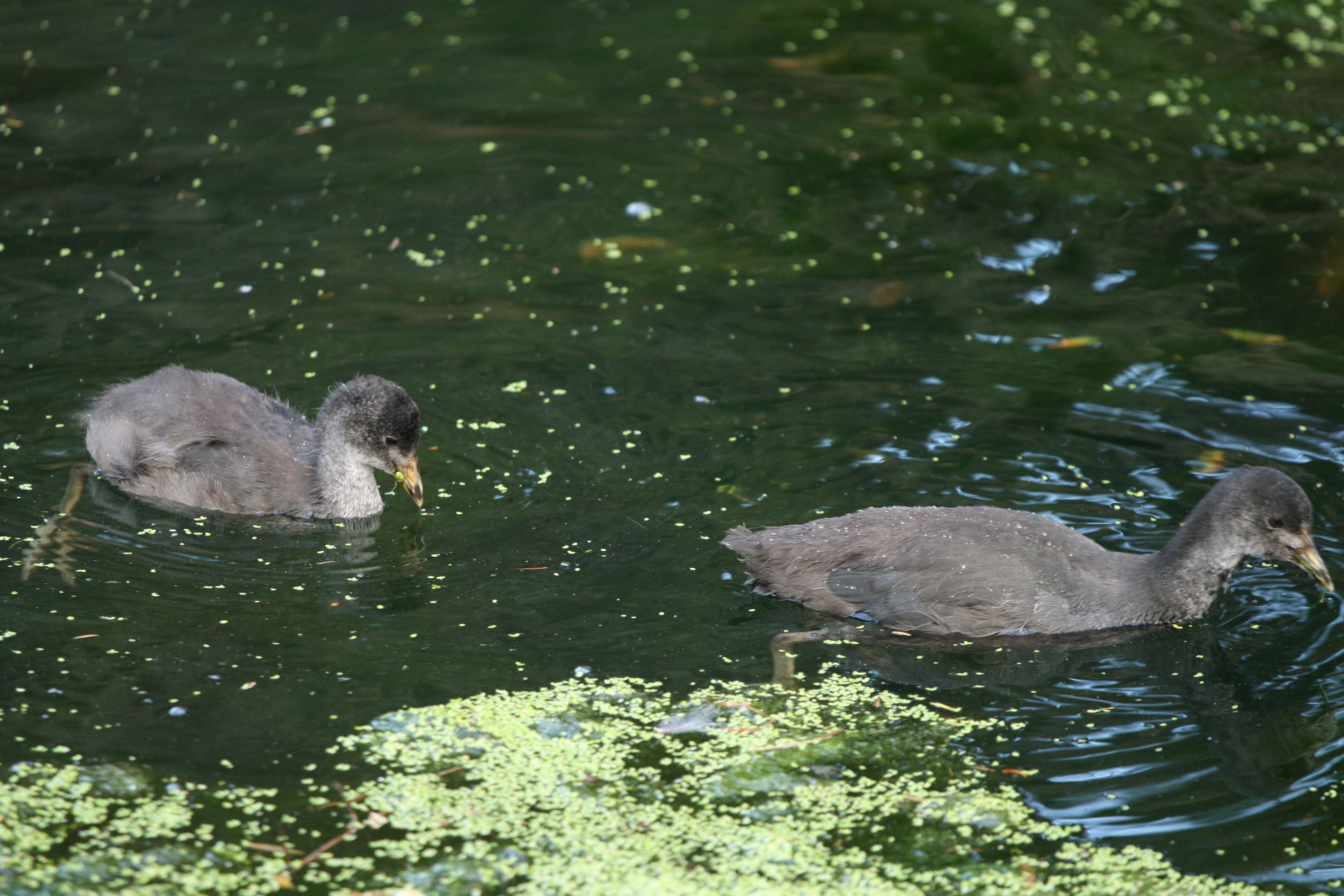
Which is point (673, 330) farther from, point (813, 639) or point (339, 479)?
point (813, 639)

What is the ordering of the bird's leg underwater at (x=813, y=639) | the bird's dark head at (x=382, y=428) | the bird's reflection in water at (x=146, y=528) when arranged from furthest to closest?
the bird's dark head at (x=382, y=428)
the bird's reflection in water at (x=146, y=528)
the bird's leg underwater at (x=813, y=639)

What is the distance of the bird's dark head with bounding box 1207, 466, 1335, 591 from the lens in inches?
213

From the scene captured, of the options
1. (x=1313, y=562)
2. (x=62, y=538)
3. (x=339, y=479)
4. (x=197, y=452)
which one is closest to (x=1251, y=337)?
(x=1313, y=562)

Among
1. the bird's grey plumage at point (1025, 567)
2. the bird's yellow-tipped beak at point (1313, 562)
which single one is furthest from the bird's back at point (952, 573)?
the bird's yellow-tipped beak at point (1313, 562)

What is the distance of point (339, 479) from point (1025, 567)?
2885 mm

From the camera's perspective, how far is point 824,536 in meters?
5.57

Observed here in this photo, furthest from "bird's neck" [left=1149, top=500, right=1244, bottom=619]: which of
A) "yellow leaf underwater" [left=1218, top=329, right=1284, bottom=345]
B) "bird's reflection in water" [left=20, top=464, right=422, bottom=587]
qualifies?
"bird's reflection in water" [left=20, top=464, right=422, bottom=587]

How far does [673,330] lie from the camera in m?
7.81

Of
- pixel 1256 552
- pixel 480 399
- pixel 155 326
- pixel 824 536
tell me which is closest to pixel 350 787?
pixel 824 536

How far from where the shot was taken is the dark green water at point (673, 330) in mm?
Result: 5051

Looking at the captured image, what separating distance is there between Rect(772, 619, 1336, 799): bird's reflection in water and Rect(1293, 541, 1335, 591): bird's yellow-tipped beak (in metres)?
0.40

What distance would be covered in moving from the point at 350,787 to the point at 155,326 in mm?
3970

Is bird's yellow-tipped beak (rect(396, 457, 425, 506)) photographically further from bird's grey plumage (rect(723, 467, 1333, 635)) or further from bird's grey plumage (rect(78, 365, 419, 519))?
bird's grey plumage (rect(723, 467, 1333, 635))

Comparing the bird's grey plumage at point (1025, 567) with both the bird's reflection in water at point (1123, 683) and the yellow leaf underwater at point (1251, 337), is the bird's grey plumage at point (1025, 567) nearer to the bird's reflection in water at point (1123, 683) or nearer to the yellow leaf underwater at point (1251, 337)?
the bird's reflection in water at point (1123, 683)
